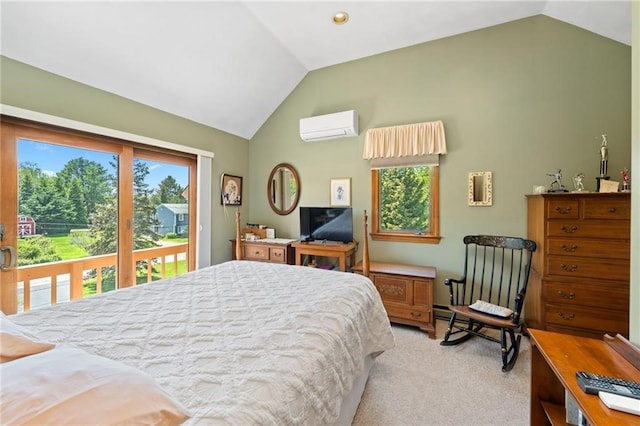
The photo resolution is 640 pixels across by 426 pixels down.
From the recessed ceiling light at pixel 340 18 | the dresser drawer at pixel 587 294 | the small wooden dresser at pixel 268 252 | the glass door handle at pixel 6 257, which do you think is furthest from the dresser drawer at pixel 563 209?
the glass door handle at pixel 6 257

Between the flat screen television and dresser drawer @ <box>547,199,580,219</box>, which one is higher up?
dresser drawer @ <box>547,199,580,219</box>

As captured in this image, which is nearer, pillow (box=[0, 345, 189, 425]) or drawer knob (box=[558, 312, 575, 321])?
pillow (box=[0, 345, 189, 425])

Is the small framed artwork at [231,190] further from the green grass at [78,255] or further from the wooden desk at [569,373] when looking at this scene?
the wooden desk at [569,373]

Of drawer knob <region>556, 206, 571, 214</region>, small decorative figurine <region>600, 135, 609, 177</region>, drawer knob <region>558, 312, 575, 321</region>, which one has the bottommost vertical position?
drawer knob <region>558, 312, 575, 321</region>

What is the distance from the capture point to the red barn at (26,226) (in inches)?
84.3

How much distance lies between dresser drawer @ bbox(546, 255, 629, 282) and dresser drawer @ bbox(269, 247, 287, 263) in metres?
2.88

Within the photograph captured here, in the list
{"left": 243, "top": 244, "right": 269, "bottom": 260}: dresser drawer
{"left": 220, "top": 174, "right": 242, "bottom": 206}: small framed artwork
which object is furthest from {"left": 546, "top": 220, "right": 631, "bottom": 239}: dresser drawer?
{"left": 220, "top": 174, "right": 242, "bottom": 206}: small framed artwork

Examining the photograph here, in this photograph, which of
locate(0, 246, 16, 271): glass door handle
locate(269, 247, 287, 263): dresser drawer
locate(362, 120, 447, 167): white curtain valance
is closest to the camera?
locate(0, 246, 16, 271): glass door handle

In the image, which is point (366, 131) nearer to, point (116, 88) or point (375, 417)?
point (116, 88)

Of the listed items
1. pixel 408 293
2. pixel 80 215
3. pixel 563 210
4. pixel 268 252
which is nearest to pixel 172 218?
pixel 80 215

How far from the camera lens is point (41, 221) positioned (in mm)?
2262

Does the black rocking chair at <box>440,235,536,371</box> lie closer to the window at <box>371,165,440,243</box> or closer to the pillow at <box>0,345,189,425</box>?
the window at <box>371,165,440,243</box>

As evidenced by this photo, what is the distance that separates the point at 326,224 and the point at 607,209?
2.72 metres

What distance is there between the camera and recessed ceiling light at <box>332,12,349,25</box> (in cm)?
275
